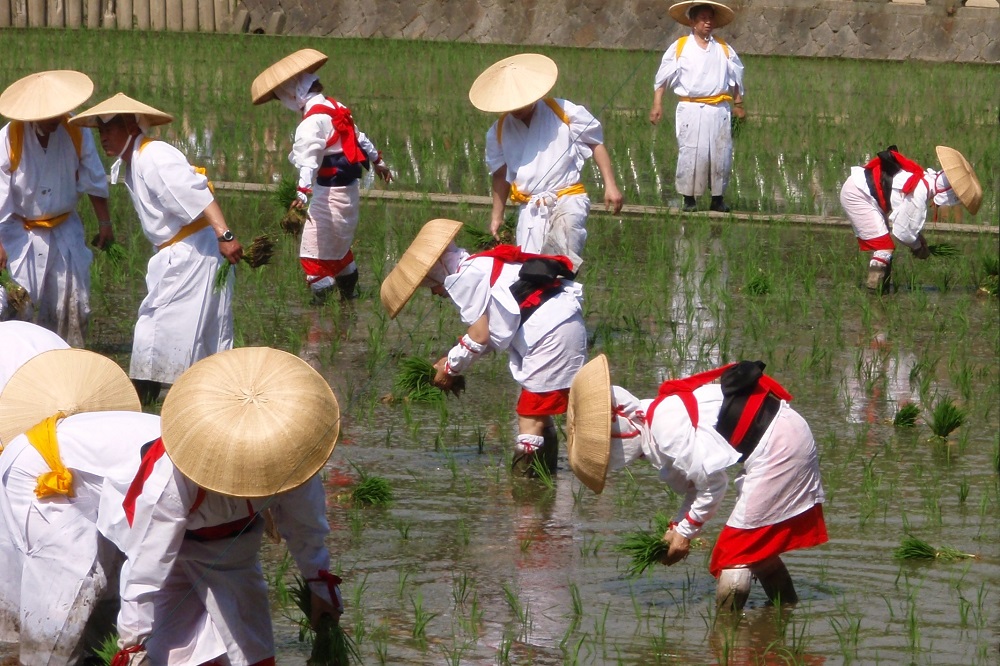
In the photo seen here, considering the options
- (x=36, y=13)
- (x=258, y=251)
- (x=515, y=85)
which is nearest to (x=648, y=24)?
(x=36, y=13)

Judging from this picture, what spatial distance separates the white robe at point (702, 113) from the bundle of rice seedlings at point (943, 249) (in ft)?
7.66

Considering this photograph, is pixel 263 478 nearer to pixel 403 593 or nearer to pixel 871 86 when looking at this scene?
pixel 403 593

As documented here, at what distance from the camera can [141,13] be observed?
22.0 m

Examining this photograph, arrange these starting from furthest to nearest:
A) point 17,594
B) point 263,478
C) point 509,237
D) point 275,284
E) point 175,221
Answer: point 275,284 → point 509,237 → point 175,221 → point 17,594 → point 263,478

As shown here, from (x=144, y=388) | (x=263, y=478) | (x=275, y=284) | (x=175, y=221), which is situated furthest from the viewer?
(x=275, y=284)

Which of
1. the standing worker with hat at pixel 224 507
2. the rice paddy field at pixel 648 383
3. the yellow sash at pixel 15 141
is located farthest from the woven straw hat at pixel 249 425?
the yellow sash at pixel 15 141

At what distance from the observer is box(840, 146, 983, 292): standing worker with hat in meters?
8.94

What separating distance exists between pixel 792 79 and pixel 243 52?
641 centimetres

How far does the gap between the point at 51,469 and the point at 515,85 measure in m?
4.03

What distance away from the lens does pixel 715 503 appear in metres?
4.55

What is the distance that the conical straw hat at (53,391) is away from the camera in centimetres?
429

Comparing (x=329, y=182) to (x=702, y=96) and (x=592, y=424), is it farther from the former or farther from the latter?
(x=592, y=424)

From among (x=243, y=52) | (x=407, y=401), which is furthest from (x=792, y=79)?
(x=407, y=401)

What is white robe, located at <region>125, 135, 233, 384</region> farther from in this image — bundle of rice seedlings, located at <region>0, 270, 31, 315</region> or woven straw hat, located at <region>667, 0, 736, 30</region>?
woven straw hat, located at <region>667, 0, 736, 30</region>
